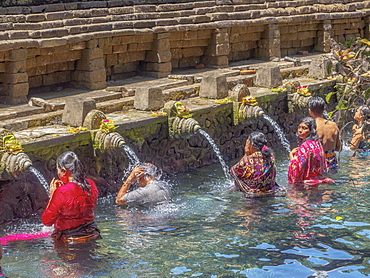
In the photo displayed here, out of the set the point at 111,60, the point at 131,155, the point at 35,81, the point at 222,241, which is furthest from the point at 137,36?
the point at 222,241

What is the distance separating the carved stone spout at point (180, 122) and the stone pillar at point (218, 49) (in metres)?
5.39

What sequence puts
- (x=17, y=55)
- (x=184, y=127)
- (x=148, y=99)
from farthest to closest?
(x=17, y=55) → (x=148, y=99) → (x=184, y=127)

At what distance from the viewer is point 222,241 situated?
6852 millimetres

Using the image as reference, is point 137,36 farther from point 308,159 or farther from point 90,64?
point 308,159

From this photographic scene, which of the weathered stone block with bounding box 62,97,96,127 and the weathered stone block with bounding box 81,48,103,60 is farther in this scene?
the weathered stone block with bounding box 81,48,103,60

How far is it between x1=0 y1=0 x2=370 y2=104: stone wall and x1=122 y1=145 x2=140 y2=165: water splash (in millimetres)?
2860

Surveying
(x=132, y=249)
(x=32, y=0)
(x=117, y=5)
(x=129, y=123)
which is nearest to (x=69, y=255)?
(x=132, y=249)

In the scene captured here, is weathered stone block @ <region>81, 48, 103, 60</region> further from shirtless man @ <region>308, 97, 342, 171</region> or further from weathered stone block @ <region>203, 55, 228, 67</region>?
shirtless man @ <region>308, 97, 342, 171</region>

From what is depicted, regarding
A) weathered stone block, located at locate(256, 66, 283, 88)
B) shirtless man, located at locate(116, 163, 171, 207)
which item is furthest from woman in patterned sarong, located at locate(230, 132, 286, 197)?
weathered stone block, located at locate(256, 66, 283, 88)

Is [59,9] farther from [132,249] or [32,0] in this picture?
[132,249]

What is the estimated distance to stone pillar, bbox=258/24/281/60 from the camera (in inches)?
676

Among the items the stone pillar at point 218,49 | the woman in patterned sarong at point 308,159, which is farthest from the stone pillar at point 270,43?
the woman in patterned sarong at point 308,159

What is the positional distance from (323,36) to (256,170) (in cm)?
1210

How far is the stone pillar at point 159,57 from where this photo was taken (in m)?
14.2
